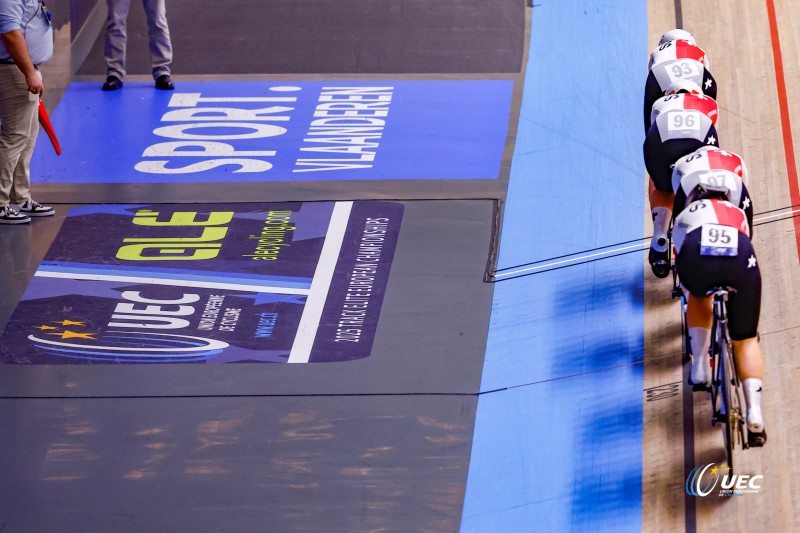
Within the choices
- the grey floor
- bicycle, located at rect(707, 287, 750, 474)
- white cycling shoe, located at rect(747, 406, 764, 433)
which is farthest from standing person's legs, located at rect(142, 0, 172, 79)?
white cycling shoe, located at rect(747, 406, 764, 433)

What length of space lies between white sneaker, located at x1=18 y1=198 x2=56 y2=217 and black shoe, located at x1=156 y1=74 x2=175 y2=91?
2062 mm

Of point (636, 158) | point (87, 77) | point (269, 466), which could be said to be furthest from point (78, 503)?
point (87, 77)

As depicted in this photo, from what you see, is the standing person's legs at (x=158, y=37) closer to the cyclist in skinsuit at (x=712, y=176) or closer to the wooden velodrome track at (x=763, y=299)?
the wooden velodrome track at (x=763, y=299)

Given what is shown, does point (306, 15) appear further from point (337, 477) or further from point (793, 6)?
point (337, 477)

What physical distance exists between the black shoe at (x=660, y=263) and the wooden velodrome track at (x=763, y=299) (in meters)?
0.08

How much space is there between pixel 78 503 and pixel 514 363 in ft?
7.45

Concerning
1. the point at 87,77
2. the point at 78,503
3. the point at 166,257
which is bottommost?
the point at 78,503

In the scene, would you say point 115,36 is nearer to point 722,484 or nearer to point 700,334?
point 700,334

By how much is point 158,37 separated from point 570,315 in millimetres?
4670

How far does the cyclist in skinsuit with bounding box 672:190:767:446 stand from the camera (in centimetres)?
483

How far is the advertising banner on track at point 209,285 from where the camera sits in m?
6.20

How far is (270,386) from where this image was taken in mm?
5824

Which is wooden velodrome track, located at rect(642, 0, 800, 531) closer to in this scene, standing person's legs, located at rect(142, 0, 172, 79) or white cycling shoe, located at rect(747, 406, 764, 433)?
white cycling shoe, located at rect(747, 406, 764, 433)

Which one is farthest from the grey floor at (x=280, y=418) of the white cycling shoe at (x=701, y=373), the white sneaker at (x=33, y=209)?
the white cycling shoe at (x=701, y=373)
